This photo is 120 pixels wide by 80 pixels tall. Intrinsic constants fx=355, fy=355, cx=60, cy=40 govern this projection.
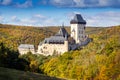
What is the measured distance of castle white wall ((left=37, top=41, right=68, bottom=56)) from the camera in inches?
5266

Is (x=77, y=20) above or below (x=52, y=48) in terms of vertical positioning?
above

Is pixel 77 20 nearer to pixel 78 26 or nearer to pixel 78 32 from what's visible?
pixel 78 26

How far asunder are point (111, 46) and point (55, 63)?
17.1 metres

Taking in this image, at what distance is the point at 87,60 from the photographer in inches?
3474

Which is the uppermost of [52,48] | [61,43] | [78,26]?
[78,26]

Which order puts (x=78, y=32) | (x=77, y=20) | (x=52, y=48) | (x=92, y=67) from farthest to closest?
(x=77, y=20), (x=78, y=32), (x=52, y=48), (x=92, y=67)

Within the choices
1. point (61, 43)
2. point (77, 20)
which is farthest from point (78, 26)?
point (61, 43)

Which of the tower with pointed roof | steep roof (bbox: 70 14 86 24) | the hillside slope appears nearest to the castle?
the tower with pointed roof

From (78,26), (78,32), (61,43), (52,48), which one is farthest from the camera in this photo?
(78,26)

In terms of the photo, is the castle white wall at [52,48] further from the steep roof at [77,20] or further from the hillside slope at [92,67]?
the hillside slope at [92,67]

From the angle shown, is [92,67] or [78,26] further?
[78,26]

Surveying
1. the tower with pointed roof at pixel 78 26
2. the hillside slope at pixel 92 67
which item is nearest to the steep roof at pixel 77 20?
the tower with pointed roof at pixel 78 26

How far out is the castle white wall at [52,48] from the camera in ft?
439

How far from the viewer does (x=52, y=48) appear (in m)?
138
